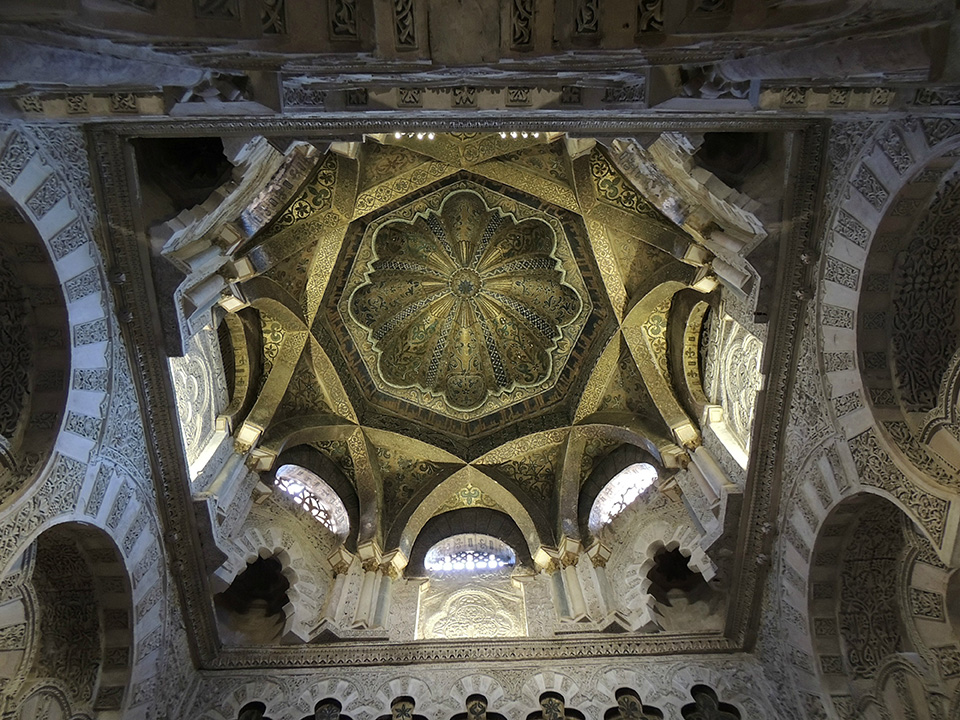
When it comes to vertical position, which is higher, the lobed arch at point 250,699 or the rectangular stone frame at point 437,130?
the rectangular stone frame at point 437,130

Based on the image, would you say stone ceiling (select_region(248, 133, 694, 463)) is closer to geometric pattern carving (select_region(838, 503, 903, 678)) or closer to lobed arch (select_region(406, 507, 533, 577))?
lobed arch (select_region(406, 507, 533, 577))

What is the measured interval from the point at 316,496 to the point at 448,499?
1992 mm

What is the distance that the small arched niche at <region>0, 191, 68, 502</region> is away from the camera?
512cm

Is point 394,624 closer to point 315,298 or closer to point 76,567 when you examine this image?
point 76,567

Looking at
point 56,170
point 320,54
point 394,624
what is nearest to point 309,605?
point 394,624

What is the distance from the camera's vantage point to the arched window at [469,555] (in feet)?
31.2

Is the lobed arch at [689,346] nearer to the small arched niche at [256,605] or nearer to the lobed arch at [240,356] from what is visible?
the small arched niche at [256,605]

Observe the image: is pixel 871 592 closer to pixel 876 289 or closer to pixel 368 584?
pixel 876 289

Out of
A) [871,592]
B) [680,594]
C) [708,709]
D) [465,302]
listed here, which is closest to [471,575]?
[680,594]

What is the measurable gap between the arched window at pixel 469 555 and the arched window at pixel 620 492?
1.34 meters

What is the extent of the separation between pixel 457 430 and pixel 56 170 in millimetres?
6946

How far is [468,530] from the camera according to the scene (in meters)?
9.86

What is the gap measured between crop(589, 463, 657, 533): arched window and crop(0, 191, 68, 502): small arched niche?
6.86 metres

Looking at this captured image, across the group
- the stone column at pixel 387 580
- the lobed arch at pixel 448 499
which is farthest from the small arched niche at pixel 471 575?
the stone column at pixel 387 580
